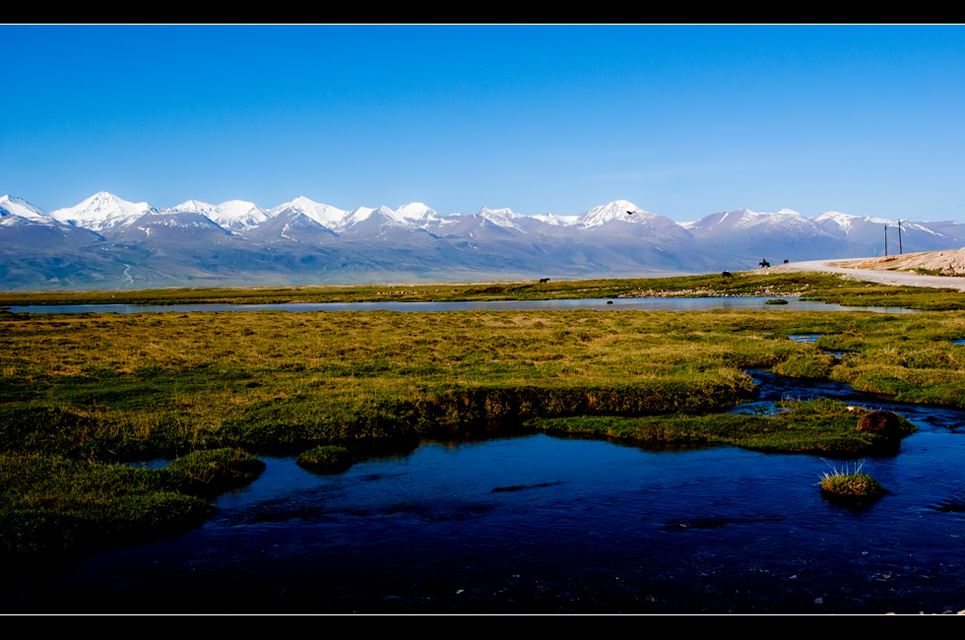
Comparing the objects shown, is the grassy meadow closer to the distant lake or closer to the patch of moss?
the patch of moss

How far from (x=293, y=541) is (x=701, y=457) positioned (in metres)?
15.5

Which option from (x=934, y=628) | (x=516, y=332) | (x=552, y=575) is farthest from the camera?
(x=516, y=332)

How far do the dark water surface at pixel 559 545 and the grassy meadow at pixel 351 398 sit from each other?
196 cm

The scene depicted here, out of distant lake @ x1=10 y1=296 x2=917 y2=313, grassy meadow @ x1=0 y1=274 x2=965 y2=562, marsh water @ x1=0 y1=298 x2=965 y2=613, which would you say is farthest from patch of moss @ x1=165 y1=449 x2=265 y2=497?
distant lake @ x1=10 y1=296 x2=917 y2=313

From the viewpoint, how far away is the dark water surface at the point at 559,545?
14.7 meters

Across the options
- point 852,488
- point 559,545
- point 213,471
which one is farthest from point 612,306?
point 559,545

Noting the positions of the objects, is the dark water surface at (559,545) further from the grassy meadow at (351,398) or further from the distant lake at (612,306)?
the distant lake at (612,306)

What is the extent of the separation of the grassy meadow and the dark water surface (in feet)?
6.44

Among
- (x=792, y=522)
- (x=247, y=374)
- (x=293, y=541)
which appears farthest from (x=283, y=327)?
(x=792, y=522)

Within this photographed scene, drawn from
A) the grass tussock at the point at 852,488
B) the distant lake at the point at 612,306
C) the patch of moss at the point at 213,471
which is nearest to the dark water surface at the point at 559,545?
the grass tussock at the point at 852,488

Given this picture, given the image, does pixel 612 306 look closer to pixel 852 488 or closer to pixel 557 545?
pixel 852 488
